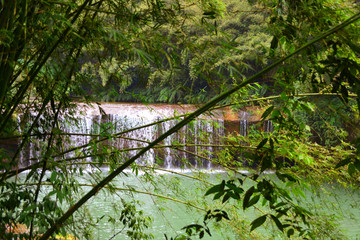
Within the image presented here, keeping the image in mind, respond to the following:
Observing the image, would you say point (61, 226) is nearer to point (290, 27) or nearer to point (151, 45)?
point (151, 45)

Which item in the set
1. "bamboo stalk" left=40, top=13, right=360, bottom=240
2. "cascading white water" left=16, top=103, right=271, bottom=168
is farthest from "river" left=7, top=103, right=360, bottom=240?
"bamboo stalk" left=40, top=13, right=360, bottom=240

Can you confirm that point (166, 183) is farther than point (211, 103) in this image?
Yes

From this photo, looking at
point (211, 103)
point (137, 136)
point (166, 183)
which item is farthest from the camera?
point (137, 136)

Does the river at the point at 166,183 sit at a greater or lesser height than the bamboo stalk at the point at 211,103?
lesser

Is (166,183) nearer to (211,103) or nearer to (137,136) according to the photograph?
(137,136)

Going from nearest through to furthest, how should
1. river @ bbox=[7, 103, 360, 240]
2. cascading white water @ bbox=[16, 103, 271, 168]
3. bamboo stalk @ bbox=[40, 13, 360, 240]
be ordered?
bamboo stalk @ bbox=[40, 13, 360, 240], cascading white water @ bbox=[16, 103, 271, 168], river @ bbox=[7, 103, 360, 240]

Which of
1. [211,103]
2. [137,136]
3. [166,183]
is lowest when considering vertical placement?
[166,183]

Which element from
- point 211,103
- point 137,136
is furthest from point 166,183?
point 211,103

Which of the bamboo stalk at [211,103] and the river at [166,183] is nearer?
the bamboo stalk at [211,103]

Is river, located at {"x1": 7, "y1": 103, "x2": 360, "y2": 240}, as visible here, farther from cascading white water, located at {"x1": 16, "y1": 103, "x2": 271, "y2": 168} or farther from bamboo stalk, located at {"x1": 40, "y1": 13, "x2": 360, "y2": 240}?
bamboo stalk, located at {"x1": 40, "y1": 13, "x2": 360, "y2": 240}

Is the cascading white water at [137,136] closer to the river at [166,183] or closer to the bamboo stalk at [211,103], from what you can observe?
the river at [166,183]

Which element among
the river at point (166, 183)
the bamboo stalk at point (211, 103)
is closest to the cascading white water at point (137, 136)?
the river at point (166, 183)

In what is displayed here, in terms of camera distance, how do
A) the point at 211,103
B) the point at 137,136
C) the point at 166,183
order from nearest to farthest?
the point at 211,103 → the point at 166,183 → the point at 137,136

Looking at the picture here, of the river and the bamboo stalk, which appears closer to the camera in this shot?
the bamboo stalk
